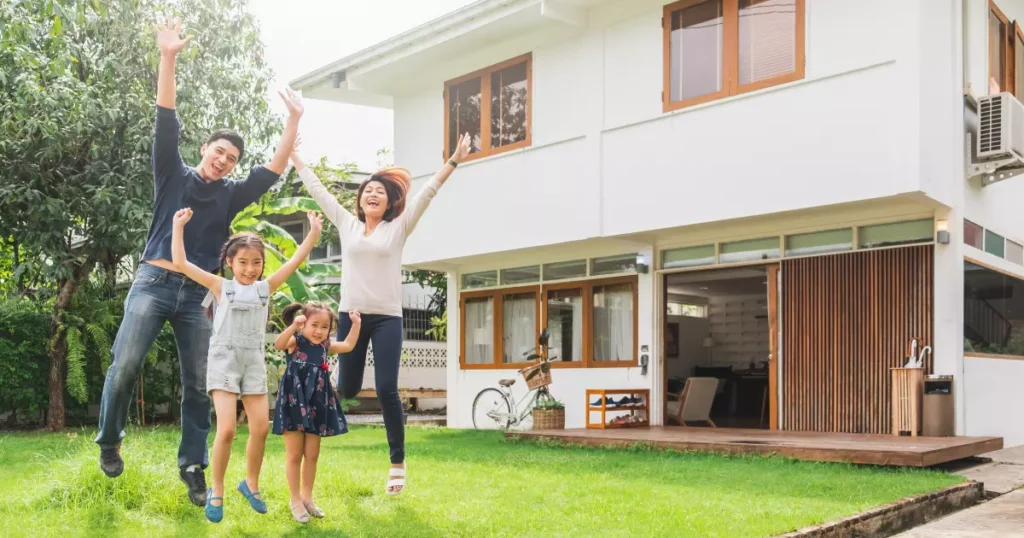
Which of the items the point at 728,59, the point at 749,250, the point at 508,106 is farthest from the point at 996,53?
the point at 508,106

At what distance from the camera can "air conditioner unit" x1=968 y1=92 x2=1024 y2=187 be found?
10453 millimetres

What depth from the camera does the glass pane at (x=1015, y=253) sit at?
11859mm

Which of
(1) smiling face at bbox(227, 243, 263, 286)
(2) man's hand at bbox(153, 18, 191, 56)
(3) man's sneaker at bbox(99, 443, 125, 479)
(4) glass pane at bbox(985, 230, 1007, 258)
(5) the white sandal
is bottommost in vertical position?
(5) the white sandal

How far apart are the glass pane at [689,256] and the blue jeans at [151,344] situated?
7.98 meters

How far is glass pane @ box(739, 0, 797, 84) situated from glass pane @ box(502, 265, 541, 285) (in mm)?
4551

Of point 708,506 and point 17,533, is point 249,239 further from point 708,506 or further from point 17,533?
point 708,506

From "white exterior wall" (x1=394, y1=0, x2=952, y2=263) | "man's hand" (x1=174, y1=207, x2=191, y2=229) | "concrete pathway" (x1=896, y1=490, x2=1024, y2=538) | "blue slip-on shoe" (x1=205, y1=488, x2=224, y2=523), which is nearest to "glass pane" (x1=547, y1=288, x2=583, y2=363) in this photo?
"white exterior wall" (x1=394, y1=0, x2=952, y2=263)

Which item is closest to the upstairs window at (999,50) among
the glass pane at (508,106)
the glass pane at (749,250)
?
the glass pane at (749,250)

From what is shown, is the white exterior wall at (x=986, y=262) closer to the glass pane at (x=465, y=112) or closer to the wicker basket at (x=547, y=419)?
the wicker basket at (x=547, y=419)

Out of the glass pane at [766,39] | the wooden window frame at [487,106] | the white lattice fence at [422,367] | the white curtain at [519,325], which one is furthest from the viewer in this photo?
the white lattice fence at [422,367]

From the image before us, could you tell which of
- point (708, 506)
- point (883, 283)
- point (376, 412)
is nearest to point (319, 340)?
point (708, 506)

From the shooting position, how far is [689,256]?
12305mm

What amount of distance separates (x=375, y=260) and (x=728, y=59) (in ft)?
21.7

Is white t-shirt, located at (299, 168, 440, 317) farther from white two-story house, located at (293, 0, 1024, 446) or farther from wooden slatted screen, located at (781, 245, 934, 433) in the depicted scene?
wooden slatted screen, located at (781, 245, 934, 433)
